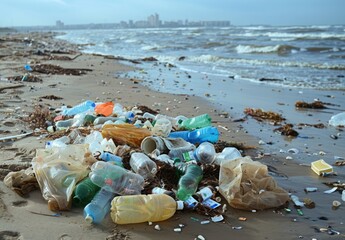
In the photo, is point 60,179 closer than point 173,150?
Yes

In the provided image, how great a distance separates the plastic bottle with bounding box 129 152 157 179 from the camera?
3688mm

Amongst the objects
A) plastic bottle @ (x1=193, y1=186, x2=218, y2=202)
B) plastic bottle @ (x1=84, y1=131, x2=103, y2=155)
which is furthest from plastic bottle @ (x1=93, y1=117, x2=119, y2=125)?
plastic bottle @ (x1=193, y1=186, x2=218, y2=202)

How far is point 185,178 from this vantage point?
11.8 ft

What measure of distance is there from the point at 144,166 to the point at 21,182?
3.99 ft

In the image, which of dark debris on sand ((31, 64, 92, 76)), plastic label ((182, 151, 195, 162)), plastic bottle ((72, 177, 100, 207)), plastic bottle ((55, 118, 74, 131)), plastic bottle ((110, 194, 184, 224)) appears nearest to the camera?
plastic bottle ((110, 194, 184, 224))

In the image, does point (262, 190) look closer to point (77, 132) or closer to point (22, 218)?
point (22, 218)

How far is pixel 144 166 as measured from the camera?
3.72 m

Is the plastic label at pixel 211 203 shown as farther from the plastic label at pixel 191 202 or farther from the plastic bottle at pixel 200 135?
the plastic bottle at pixel 200 135

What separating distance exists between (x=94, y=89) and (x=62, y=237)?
6619mm

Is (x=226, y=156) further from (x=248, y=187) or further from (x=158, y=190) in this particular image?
(x=158, y=190)

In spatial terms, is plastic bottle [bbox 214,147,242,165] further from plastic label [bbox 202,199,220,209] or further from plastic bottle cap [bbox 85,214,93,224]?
plastic bottle cap [bbox 85,214,93,224]

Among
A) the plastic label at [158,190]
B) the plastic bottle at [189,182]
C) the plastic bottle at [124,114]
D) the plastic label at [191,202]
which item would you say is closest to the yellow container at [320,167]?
the plastic bottle at [189,182]

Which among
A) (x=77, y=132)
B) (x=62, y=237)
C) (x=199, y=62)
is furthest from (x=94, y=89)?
(x=199, y=62)

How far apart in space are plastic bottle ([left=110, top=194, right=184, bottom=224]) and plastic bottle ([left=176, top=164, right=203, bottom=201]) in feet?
0.85
